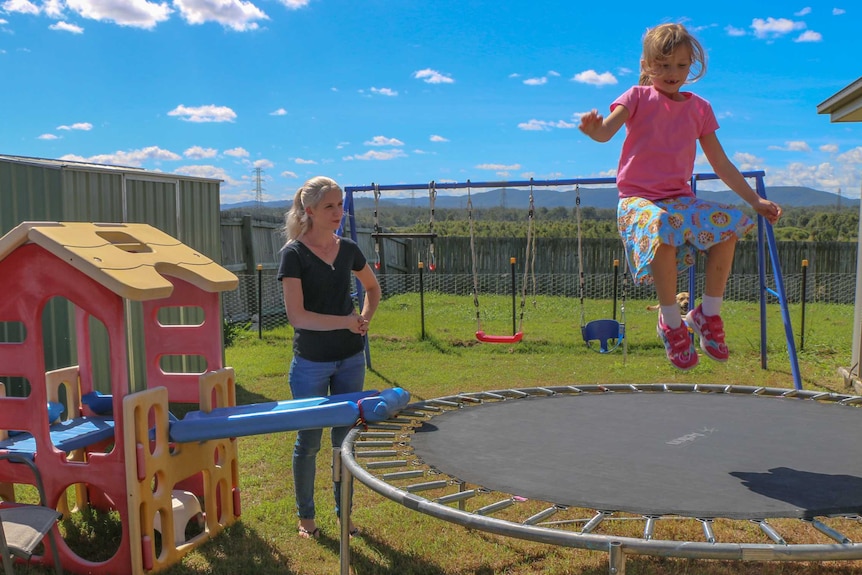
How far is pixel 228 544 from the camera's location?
2918 millimetres

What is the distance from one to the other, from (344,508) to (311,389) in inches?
25.8

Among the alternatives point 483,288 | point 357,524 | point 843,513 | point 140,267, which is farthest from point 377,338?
point 843,513

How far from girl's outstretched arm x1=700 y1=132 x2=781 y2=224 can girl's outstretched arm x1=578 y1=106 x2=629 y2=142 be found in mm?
344

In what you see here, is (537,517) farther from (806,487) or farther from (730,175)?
(730,175)

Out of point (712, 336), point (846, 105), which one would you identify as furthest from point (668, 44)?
point (846, 105)

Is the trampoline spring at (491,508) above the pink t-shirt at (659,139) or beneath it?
beneath

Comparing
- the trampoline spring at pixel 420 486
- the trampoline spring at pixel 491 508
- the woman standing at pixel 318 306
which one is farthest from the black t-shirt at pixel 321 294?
the trampoline spring at pixel 491 508

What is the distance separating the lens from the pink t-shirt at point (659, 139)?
2.42 metres

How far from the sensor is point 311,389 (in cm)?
280

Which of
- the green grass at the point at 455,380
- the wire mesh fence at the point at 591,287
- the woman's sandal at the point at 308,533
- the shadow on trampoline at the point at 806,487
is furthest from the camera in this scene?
the wire mesh fence at the point at 591,287

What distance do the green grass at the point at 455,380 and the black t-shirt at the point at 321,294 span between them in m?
0.74

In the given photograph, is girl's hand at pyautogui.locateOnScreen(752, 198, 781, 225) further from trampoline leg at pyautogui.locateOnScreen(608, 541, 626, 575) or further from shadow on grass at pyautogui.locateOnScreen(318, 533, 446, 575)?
shadow on grass at pyautogui.locateOnScreen(318, 533, 446, 575)

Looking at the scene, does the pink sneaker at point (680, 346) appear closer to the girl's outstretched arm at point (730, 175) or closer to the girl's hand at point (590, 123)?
the girl's outstretched arm at point (730, 175)

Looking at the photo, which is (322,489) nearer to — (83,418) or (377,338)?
(83,418)
